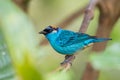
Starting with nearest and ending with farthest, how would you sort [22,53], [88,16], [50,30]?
[22,53], [88,16], [50,30]

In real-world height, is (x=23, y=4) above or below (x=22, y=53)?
above

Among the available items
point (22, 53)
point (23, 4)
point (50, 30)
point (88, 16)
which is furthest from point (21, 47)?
point (50, 30)

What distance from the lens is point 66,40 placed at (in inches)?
92.8

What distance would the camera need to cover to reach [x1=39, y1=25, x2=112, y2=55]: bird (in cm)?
218

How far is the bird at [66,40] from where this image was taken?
7.16 ft

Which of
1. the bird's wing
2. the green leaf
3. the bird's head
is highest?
the bird's head

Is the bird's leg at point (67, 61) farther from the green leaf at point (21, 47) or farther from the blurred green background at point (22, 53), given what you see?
the green leaf at point (21, 47)

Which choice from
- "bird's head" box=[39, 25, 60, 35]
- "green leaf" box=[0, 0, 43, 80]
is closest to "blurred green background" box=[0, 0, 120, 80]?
"green leaf" box=[0, 0, 43, 80]

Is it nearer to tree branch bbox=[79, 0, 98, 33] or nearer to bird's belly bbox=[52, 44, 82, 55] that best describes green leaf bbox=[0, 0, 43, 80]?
tree branch bbox=[79, 0, 98, 33]

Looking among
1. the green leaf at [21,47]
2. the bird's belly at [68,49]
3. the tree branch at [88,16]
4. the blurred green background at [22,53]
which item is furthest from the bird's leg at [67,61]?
the green leaf at [21,47]

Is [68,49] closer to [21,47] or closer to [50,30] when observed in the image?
[50,30]

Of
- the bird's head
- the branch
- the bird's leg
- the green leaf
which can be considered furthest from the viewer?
the bird's head

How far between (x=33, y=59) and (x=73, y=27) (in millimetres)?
2491

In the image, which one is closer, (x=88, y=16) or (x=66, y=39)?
(x=88, y=16)
